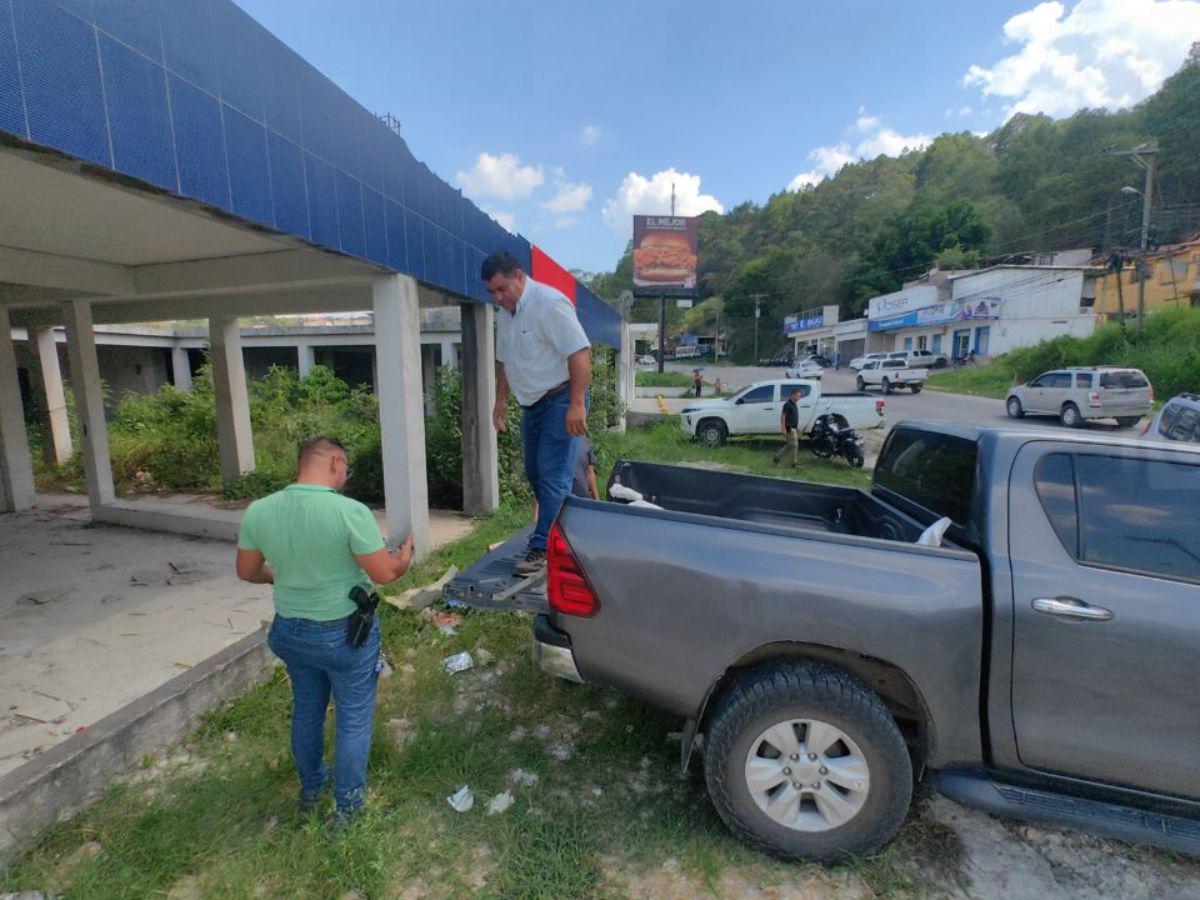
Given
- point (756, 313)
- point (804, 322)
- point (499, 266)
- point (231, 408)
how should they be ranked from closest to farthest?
point (499, 266), point (231, 408), point (804, 322), point (756, 313)

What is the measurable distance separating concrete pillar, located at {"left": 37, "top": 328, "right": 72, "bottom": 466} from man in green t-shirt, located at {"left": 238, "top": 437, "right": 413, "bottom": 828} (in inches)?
391

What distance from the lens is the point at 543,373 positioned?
336cm

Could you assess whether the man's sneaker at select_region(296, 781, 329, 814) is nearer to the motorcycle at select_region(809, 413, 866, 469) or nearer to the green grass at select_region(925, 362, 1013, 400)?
the motorcycle at select_region(809, 413, 866, 469)

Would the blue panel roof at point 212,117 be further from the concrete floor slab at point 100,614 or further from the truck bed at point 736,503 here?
the concrete floor slab at point 100,614

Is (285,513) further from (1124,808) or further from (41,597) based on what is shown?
(41,597)

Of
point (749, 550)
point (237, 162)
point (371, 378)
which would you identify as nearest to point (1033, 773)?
point (749, 550)

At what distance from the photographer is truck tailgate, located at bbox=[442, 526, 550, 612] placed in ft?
9.17

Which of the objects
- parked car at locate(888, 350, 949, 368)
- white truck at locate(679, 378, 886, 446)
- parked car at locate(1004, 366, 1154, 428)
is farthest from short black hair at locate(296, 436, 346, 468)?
parked car at locate(888, 350, 949, 368)

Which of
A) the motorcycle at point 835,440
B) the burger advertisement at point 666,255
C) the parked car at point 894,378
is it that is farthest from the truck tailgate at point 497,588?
the burger advertisement at point 666,255

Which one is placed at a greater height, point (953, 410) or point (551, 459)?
point (551, 459)

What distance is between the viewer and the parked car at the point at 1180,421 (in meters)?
4.73

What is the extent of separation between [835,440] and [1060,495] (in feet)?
34.7

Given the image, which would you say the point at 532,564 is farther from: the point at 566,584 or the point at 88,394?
the point at 88,394

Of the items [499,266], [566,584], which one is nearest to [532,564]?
[566,584]
